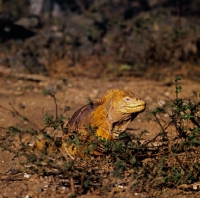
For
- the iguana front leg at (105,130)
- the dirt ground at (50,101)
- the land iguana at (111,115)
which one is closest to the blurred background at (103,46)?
the dirt ground at (50,101)

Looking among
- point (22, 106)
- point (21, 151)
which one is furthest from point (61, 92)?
point (21, 151)

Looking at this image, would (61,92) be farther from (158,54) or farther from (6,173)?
(6,173)

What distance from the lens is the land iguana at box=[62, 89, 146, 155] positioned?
4.98 m

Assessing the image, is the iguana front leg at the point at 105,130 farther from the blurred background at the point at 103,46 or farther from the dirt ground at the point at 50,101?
the blurred background at the point at 103,46

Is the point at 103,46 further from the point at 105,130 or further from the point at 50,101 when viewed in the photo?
the point at 105,130

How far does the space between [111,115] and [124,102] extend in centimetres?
21

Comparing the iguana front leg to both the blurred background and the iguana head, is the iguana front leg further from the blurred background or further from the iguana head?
the blurred background

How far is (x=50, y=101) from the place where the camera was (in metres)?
8.25

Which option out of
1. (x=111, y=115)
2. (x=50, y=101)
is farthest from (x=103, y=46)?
(x=111, y=115)

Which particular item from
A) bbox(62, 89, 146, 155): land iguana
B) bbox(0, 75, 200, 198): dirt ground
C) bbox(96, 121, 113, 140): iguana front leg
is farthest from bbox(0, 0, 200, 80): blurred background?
bbox(96, 121, 113, 140): iguana front leg

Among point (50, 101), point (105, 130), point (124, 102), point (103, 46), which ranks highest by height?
point (103, 46)

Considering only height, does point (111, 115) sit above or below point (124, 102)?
below

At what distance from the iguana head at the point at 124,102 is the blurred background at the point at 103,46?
4.80 m

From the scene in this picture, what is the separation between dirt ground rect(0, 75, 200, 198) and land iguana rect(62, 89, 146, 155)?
0.65 m
